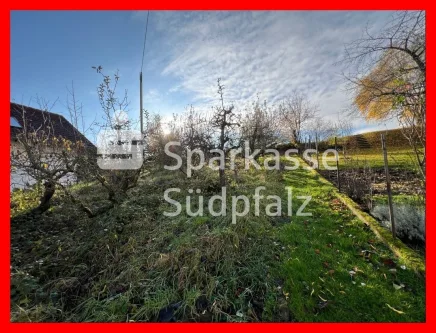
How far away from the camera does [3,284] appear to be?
220 cm

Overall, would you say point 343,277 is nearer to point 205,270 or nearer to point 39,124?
point 205,270

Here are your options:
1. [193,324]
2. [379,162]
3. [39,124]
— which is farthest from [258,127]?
[39,124]

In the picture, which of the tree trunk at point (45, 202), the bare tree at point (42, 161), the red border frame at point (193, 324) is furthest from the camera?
the tree trunk at point (45, 202)

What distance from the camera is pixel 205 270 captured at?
2744 millimetres

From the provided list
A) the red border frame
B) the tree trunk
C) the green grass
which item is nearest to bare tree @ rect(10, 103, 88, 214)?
the tree trunk

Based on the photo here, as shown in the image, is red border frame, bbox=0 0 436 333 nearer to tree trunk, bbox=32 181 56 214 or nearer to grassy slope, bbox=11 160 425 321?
grassy slope, bbox=11 160 425 321

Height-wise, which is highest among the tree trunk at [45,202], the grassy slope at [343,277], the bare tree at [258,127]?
the bare tree at [258,127]

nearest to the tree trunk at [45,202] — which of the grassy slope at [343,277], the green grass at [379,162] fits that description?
the grassy slope at [343,277]

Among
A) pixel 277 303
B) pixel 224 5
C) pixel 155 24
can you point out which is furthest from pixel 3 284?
pixel 155 24

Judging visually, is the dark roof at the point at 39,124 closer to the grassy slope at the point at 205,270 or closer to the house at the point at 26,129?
the house at the point at 26,129

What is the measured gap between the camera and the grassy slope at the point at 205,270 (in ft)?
7.08

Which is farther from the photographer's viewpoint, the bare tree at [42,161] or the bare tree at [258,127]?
the bare tree at [258,127]

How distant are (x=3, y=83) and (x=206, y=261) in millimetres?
3382

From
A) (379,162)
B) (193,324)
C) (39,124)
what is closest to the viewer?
(193,324)
